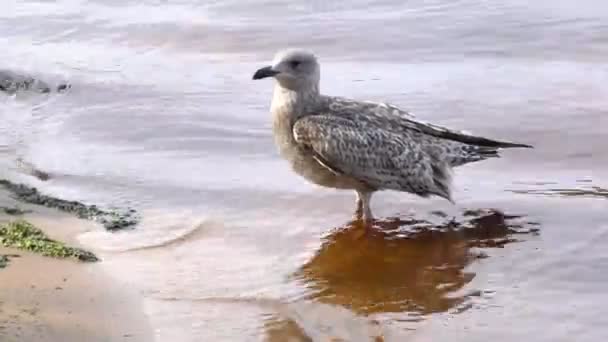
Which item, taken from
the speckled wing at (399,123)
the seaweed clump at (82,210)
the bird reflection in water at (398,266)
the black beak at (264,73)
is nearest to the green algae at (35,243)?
the seaweed clump at (82,210)

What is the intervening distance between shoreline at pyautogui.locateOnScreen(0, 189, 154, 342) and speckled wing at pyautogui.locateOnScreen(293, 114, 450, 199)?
1.79 m

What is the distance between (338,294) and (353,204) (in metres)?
1.68

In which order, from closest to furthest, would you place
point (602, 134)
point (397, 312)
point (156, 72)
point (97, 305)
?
point (97, 305) < point (397, 312) < point (602, 134) < point (156, 72)

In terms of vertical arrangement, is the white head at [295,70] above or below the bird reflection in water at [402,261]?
above

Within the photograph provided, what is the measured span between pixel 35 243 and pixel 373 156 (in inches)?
93.9

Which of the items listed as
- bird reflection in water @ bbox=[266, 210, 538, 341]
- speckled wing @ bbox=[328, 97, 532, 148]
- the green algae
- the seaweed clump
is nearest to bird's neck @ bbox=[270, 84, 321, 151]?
speckled wing @ bbox=[328, 97, 532, 148]

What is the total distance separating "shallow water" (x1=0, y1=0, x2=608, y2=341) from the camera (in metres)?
6.07

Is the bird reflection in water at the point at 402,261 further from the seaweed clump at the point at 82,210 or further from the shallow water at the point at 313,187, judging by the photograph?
the seaweed clump at the point at 82,210

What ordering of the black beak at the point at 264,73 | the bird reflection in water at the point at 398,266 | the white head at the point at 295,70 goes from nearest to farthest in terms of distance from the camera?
the bird reflection in water at the point at 398,266 → the black beak at the point at 264,73 → the white head at the point at 295,70

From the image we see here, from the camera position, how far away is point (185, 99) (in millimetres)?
10336

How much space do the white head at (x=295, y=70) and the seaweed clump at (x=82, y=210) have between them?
52.5 inches

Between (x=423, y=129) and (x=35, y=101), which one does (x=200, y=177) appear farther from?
(x=35, y=101)

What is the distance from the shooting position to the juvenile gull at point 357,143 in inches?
296

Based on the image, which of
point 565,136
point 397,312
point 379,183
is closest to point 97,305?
point 397,312
